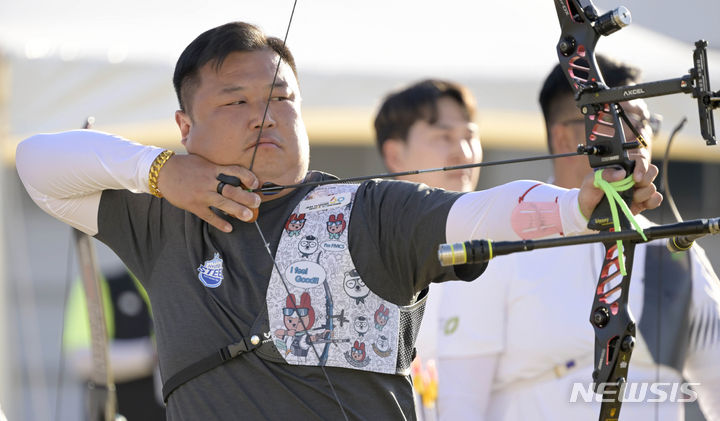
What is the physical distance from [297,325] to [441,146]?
135 centimetres

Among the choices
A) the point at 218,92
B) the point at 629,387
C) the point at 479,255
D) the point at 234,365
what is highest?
the point at 218,92

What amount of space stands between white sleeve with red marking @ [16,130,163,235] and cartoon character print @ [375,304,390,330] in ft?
1.77

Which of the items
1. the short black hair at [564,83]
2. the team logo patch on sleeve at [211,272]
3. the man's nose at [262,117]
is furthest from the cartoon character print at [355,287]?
the short black hair at [564,83]

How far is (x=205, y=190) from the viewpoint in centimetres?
188

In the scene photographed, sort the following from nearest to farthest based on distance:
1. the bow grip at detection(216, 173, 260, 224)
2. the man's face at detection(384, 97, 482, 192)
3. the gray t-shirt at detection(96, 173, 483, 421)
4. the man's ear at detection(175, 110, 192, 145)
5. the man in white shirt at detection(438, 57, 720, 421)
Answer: the gray t-shirt at detection(96, 173, 483, 421) < the bow grip at detection(216, 173, 260, 224) < the man's ear at detection(175, 110, 192, 145) < the man in white shirt at detection(438, 57, 720, 421) < the man's face at detection(384, 97, 482, 192)

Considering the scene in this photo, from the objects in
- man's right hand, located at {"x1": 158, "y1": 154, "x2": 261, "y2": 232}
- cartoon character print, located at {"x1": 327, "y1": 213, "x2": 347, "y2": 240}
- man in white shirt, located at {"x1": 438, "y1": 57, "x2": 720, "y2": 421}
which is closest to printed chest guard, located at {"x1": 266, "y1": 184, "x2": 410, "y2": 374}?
cartoon character print, located at {"x1": 327, "y1": 213, "x2": 347, "y2": 240}

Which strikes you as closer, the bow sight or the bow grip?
the bow sight

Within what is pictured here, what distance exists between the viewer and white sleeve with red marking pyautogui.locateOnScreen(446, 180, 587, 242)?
1.55 m

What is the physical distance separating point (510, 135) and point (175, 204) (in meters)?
2.54

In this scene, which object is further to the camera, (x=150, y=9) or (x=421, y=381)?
(x=150, y=9)

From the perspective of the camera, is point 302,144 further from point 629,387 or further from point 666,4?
point 629,387

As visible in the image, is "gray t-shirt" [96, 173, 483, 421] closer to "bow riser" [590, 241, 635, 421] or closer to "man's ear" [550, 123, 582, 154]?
"bow riser" [590, 241, 635, 421]

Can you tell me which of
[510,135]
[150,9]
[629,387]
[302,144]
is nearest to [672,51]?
[510,135]

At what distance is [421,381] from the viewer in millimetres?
2697
